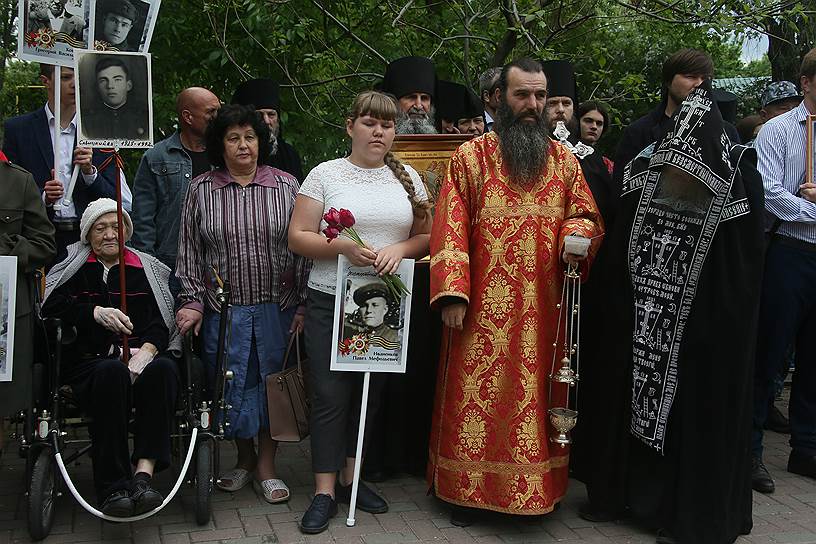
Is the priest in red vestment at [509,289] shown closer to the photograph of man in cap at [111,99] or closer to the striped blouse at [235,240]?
the striped blouse at [235,240]

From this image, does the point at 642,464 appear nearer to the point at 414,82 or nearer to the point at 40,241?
the point at 414,82

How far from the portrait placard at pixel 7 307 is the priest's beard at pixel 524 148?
7.34 feet

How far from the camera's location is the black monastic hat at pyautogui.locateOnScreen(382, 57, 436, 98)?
5.49 meters

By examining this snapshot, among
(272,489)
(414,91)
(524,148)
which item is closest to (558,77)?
(414,91)

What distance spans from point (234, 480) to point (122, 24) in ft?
7.91

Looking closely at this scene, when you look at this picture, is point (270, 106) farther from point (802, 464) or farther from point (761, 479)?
point (802, 464)

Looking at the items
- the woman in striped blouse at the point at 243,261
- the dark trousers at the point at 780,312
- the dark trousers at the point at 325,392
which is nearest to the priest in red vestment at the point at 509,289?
the dark trousers at the point at 325,392

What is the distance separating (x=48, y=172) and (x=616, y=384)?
3.32 m

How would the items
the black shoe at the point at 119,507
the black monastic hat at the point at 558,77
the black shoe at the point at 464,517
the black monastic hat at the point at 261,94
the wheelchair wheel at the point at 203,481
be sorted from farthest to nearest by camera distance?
the black monastic hat at the point at 261,94
the black monastic hat at the point at 558,77
the black shoe at the point at 464,517
the wheelchair wheel at the point at 203,481
the black shoe at the point at 119,507

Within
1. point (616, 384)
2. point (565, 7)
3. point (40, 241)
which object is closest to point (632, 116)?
point (565, 7)

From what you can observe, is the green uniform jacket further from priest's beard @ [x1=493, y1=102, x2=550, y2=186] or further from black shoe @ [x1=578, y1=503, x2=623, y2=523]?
black shoe @ [x1=578, y1=503, x2=623, y2=523]

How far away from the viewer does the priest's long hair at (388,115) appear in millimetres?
4262

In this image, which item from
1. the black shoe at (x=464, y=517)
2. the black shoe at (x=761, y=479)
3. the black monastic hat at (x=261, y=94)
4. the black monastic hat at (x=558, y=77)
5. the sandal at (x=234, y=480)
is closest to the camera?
the black shoe at (x=464, y=517)

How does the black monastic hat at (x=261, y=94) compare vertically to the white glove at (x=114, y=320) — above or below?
above
